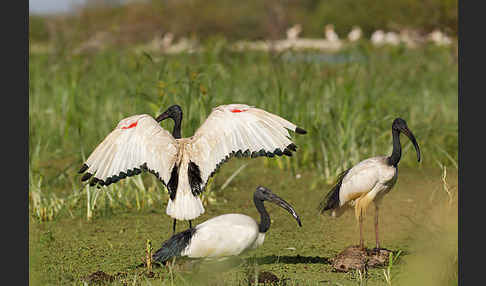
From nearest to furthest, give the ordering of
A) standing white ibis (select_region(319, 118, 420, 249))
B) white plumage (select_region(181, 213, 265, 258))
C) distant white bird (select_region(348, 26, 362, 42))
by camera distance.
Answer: white plumage (select_region(181, 213, 265, 258)) < standing white ibis (select_region(319, 118, 420, 249)) < distant white bird (select_region(348, 26, 362, 42))

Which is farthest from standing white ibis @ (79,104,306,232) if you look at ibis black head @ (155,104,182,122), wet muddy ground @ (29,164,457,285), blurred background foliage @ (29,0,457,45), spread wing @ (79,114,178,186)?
blurred background foliage @ (29,0,457,45)

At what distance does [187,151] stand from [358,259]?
1.20 metres

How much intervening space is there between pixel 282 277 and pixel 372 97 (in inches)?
160

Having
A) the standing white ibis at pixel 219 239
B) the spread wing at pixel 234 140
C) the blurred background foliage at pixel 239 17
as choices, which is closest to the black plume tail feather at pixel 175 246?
the standing white ibis at pixel 219 239

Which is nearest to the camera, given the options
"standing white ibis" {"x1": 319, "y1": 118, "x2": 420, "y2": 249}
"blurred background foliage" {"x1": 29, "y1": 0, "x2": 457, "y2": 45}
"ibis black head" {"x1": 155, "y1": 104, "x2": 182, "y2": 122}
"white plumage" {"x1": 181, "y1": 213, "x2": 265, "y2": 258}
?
"white plumage" {"x1": 181, "y1": 213, "x2": 265, "y2": 258}

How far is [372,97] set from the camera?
796cm

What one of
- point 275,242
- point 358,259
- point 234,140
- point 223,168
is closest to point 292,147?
point 234,140

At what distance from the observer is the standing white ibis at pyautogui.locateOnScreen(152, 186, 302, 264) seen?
4065mm

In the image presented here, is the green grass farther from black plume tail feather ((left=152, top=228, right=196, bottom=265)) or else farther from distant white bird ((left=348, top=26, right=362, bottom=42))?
distant white bird ((left=348, top=26, right=362, bottom=42))

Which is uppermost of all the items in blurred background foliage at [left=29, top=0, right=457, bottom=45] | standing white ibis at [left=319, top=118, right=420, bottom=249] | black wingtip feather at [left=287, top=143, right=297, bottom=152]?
blurred background foliage at [left=29, top=0, right=457, bottom=45]

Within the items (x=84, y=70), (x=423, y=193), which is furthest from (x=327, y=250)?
(x=84, y=70)

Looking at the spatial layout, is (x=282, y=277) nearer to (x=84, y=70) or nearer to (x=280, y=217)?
(x=280, y=217)

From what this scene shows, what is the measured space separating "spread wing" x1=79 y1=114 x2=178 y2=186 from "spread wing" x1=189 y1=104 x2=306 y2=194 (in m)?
0.16

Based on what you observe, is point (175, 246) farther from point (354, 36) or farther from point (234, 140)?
point (354, 36)
